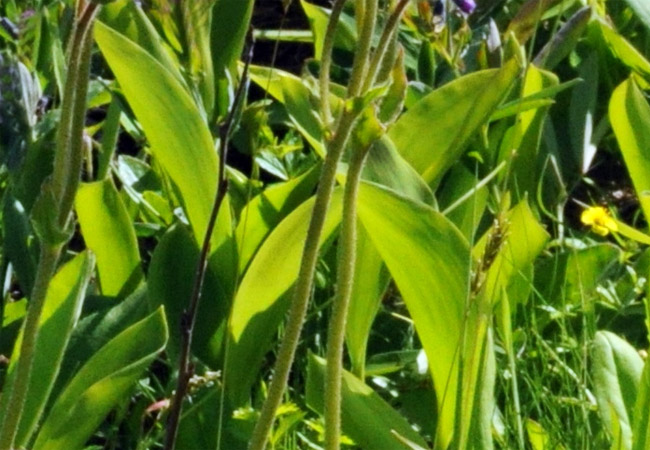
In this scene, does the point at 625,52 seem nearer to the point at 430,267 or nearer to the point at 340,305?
the point at 430,267

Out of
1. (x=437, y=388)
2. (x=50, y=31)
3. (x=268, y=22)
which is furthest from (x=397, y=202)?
(x=268, y=22)

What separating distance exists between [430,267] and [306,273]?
0.24m

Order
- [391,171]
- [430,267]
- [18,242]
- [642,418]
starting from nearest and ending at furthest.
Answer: [642,418] → [430,267] → [391,171] → [18,242]

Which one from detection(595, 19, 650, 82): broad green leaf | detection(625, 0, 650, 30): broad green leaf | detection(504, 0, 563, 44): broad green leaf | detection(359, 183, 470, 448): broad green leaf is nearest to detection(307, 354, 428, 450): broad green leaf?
detection(359, 183, 470, 448): broad green leaf

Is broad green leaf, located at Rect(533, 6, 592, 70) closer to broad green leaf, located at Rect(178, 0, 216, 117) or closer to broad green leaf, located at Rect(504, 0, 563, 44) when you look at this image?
broad green leaf, located at Rect(504, 0, 563, 44)

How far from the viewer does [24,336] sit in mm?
894

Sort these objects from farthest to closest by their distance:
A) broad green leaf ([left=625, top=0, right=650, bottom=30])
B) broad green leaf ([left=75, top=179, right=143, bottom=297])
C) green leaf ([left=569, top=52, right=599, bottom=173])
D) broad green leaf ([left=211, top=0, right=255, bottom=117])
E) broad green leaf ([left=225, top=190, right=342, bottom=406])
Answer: green leaf ([left=569, top=52, right=599, bottom=173]) < broad green leaf ([left=211, top=0, right=255, bottom=117]) < broad green leaf ([left=625, top=0, right=650, bottom=30]) < broad green leaf ([left=75, top=179, right=143, bottom=297]) < broad green leaf ([left=225, top=190, right=342, bottom=406])

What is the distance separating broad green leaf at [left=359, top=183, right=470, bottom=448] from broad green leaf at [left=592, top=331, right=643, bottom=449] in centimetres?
14

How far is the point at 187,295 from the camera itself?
132cm

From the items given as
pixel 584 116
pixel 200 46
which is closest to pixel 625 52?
pixel 584 116

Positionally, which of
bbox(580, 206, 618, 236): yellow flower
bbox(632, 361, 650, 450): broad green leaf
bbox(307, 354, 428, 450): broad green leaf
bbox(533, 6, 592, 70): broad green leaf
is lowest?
bbox(307, 354, 428, 450): broad green leaf

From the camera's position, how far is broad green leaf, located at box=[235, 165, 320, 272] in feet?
4.42

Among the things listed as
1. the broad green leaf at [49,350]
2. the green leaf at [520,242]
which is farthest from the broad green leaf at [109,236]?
the green leaf at [520,242]

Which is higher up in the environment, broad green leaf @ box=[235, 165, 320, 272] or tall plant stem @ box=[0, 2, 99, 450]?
tall plant stem @ box=[0, 2, 99, 450]
